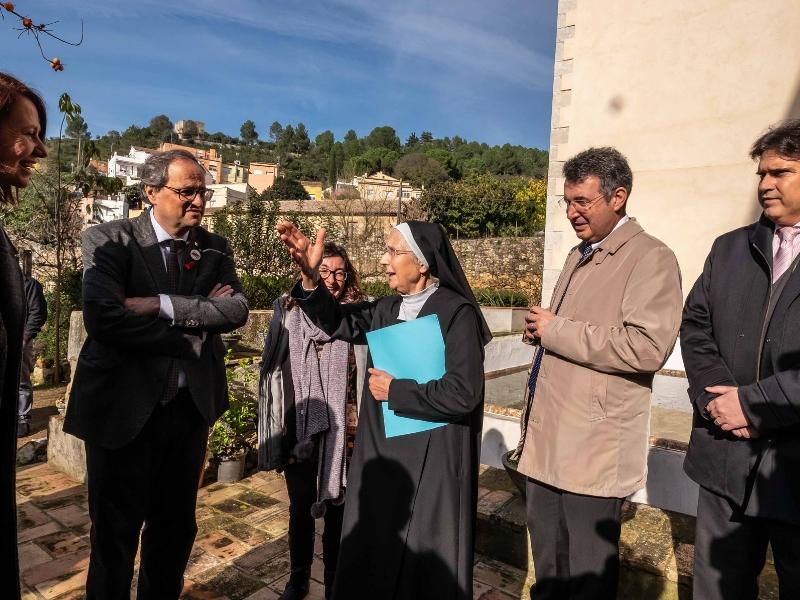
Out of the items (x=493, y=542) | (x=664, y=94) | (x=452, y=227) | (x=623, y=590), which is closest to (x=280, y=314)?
(x=493, y=542)

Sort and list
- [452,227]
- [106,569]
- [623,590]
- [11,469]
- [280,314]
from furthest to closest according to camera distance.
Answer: [452,227], [280,314], [623,590], [106,569], [11,469]

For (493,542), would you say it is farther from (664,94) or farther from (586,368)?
(664,94)

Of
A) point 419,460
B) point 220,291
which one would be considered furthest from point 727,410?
point 220,291

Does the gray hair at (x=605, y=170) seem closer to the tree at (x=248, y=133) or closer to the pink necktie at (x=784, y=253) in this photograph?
the pink necktie at (x=784, y=253)

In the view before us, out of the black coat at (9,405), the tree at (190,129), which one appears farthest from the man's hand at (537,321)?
the tree at (190,129)

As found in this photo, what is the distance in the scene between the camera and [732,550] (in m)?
1.99

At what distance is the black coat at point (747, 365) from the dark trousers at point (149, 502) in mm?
2109

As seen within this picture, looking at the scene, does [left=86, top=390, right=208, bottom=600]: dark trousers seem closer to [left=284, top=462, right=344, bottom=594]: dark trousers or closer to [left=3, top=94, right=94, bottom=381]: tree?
[left=284, top=462, right=344, bottom=594]: dark trousers

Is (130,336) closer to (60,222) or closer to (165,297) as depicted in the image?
(165,297)

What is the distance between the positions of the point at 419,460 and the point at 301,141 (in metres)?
120

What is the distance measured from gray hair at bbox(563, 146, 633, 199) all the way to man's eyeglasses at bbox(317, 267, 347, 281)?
1.40 meters

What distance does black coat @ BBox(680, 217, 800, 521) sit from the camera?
181cm

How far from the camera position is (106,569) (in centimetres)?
214

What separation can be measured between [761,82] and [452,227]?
1887 centimetres
